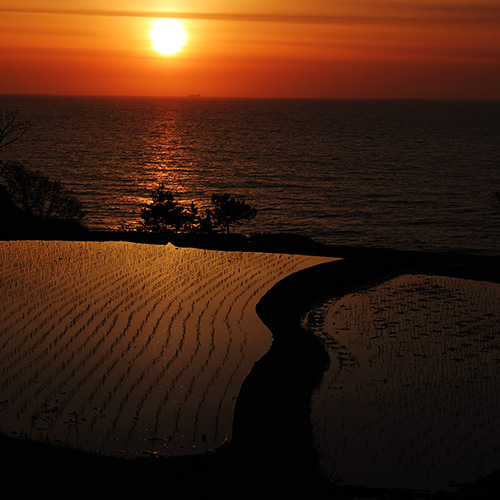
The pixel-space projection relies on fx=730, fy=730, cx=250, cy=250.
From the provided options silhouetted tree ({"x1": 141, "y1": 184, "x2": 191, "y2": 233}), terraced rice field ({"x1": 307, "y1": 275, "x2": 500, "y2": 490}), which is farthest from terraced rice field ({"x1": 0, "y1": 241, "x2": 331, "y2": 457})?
silhouetted tree ({"x1": 141, "y1": 184, "x2": 191, "y2": 233})

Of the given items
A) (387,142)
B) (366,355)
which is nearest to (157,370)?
(366,355)

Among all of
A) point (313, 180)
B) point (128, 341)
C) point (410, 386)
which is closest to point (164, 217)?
point (128, 341)

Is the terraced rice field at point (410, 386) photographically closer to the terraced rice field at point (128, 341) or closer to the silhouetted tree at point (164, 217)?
the terraced rice field at point (128, 341)

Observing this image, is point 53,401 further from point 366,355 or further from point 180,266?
point 180,266

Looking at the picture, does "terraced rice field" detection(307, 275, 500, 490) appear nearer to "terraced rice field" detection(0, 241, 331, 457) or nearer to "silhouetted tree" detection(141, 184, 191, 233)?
"terraced rice field" detection(0, 241, 331, 457)

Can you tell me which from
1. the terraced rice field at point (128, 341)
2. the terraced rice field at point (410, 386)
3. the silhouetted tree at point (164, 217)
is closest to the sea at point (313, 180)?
the silhouetted tree at point (164, 217)

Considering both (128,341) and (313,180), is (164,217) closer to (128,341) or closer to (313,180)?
(128,341)

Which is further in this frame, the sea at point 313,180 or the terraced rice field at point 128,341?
the sea at point 313,180
